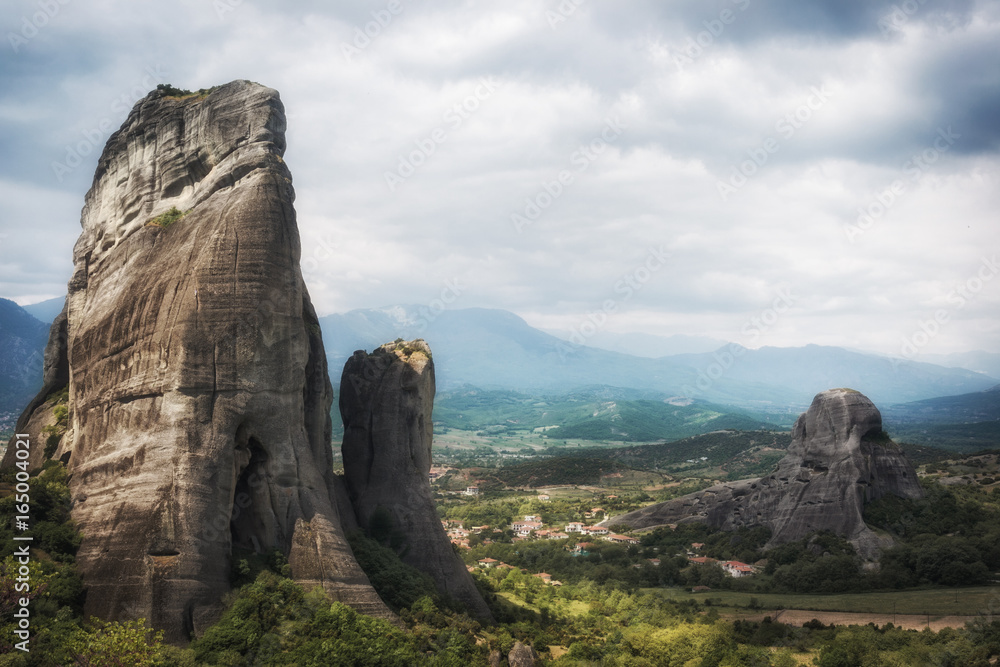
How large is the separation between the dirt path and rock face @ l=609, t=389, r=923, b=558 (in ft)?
42.9

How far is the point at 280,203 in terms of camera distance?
27859 mm

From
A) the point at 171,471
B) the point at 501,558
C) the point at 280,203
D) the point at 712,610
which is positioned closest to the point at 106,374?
the point at 171,471

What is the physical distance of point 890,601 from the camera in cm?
4709

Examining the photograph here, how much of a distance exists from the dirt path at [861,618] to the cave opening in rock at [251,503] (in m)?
32.7

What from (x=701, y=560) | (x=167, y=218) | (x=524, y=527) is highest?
(x=167, y=218)

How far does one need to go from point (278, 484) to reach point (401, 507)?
9.59 meters

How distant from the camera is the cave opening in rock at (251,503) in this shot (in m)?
25.8

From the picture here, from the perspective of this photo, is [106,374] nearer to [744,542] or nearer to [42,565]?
[42,565]

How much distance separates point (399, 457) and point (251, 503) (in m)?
10.6

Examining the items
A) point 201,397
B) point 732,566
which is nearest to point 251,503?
point 201,397

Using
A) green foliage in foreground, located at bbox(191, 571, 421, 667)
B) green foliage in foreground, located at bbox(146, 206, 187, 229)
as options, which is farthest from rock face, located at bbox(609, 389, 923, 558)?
green foliage in foreground, located at bbox(146, 206, 187, 229)

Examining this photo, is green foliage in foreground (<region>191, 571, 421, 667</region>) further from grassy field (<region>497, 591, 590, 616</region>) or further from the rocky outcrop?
grassy field (<region>497, 591, 590, 616</region>)

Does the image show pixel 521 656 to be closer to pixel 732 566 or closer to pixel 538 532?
pixel 732 566

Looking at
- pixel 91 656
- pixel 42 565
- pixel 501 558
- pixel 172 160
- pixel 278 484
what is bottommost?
pixel 501 558
